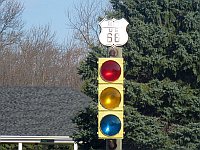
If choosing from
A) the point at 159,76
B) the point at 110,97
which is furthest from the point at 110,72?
the point at 159,76

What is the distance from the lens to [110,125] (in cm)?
891

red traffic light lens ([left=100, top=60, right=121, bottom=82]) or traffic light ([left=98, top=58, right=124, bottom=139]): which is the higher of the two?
red traffic light lens ([left=100, top=60, right=121, bottom=82])

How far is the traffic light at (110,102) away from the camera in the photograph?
8898mm

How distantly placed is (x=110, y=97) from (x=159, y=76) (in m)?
10.8

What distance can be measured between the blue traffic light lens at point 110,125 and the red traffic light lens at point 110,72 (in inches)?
20.6

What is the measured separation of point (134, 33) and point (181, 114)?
274 cm

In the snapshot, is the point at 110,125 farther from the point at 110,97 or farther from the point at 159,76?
the point at 159,76

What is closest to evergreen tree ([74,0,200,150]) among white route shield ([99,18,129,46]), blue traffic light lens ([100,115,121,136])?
white route shield ([99,18,129,46])

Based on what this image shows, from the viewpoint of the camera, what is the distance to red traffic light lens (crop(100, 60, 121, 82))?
8.98 meters

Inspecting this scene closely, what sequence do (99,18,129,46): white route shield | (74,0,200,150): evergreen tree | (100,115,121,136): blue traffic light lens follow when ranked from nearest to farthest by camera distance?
(100,115,121,136): blue traffic light lens
(99,18,129,46): white route shield
(74,0,200,150): evergreen tree

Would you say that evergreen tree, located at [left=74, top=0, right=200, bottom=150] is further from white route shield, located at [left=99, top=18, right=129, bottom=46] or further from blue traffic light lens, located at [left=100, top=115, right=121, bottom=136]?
blue traffic light lens, located at [left=100, top=115, right=121, bottom=136]

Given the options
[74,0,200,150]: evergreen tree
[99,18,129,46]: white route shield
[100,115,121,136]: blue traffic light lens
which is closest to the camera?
[100,115,121,136]: blue traffic light lens

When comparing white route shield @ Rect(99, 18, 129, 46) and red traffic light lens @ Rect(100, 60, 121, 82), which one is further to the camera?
white route shield @ Rect(99, 18, 129, 46)

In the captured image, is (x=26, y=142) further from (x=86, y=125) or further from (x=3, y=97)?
(x=86, y=125)
